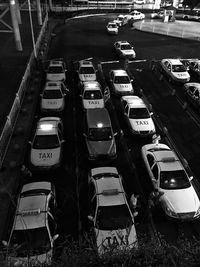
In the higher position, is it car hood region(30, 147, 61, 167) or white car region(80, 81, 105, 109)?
white car region(80, 81, 105, 109)

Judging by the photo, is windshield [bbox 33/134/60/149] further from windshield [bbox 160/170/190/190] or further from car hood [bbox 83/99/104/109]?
windshield [bbox 160/170/190/190]

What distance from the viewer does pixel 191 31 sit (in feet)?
131

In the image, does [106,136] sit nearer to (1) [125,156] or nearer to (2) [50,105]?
(1) [125,156]

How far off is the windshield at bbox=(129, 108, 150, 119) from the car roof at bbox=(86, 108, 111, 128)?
1936 mm

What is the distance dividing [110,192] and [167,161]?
3621 mm

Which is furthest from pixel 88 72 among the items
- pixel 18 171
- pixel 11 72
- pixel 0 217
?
pixel 0 217

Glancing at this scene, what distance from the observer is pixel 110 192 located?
10289mm

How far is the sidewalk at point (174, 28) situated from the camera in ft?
125

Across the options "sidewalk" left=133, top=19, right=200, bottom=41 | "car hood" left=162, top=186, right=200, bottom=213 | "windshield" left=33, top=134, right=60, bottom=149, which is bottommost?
"car hood" left=162, top=186, right=200, bottom=213

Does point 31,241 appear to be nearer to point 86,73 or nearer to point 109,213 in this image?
point 109,213

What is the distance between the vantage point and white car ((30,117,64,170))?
12.8 meters

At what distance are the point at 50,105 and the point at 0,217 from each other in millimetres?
8901

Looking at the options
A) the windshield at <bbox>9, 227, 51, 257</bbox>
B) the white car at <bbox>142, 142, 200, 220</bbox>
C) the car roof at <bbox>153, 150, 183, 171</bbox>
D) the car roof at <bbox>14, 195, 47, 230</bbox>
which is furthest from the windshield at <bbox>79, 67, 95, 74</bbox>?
the windshield at <bbox>9, 227, 51, 257</bbox>

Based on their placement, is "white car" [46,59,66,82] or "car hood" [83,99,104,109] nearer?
"car hood" [83,99,104,109]
